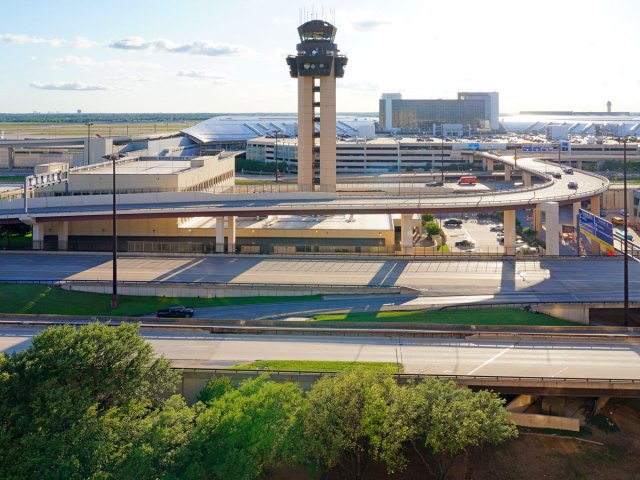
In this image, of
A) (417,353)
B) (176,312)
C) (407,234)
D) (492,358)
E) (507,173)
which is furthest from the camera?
(507,173)

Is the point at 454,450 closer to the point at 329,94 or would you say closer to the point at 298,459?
the point at 298,459

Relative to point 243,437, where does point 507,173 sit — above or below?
above

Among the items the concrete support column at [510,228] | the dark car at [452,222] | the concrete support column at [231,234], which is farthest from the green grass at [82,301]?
the dark car at [452,222]

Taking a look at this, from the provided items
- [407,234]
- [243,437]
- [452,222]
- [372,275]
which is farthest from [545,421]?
[452,222]

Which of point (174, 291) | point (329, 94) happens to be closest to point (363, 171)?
point (329, 94)

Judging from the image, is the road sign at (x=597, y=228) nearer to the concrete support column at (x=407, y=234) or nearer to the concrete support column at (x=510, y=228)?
the concrete support column at (x=510, y=228)

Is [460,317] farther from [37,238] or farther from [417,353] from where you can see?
[37,238]

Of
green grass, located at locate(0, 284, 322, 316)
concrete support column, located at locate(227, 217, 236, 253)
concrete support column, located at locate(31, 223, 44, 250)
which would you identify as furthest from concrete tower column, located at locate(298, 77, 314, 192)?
green grass, located at locate(0, 284, 322, 316)

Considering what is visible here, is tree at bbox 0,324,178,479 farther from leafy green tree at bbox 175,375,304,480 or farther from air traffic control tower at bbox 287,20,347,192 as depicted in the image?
air traffic control tower at bbox 287,20,347,192

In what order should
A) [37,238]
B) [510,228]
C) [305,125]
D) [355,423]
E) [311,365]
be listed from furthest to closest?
[305,125]
[510,228]
[37,238]
[311,365]
[355,423]
